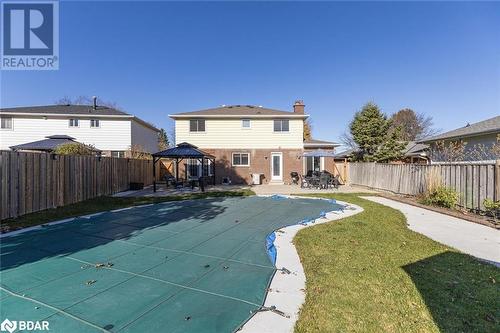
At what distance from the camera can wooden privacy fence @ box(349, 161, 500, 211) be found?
851cm

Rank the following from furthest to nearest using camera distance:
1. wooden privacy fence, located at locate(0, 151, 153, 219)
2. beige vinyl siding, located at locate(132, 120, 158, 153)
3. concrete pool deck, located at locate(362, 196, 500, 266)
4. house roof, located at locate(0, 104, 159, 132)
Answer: beige vinyl siding, located at locate(132, 120, 158, 153) → house roof, located at locate(0, 104, 159, 132) → wooden privacy fence, located at locate(0, 151, 153, 219) → concrete pool deck, located at locate(362, 196, 500, 266)

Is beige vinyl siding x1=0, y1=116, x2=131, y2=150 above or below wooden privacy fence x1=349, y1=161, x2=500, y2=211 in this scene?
above

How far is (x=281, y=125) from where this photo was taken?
2262cm

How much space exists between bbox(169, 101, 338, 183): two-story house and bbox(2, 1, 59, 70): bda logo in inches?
464

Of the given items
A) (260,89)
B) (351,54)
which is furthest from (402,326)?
(260,89)

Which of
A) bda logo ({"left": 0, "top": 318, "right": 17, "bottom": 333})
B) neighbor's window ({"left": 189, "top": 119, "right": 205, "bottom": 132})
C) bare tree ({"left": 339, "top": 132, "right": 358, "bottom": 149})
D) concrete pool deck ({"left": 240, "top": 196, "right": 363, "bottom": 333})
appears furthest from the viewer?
bare tree ({"left": 339, "top": 132, "right": 358, "bottom": 149})

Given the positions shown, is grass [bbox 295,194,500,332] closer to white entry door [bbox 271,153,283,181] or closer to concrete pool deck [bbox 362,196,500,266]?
concrete pool deck [bbox 362,196,500,266]

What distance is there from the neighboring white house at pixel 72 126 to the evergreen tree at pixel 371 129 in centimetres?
2139

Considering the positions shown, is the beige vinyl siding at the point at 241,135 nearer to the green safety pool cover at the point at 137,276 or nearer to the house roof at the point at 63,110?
the house roof at the point at 63,110

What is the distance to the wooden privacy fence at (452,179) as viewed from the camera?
27.9 ft

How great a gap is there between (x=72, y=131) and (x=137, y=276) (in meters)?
25.0

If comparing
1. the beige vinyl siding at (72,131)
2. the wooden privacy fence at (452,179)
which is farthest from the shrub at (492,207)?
the beige vinyl siding at (72,131)

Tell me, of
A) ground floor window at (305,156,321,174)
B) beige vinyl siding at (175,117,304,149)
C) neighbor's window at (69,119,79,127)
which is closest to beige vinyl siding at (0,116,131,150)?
neighbor's window at (69,119,79,127)

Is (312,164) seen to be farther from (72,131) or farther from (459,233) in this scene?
(72,131)
